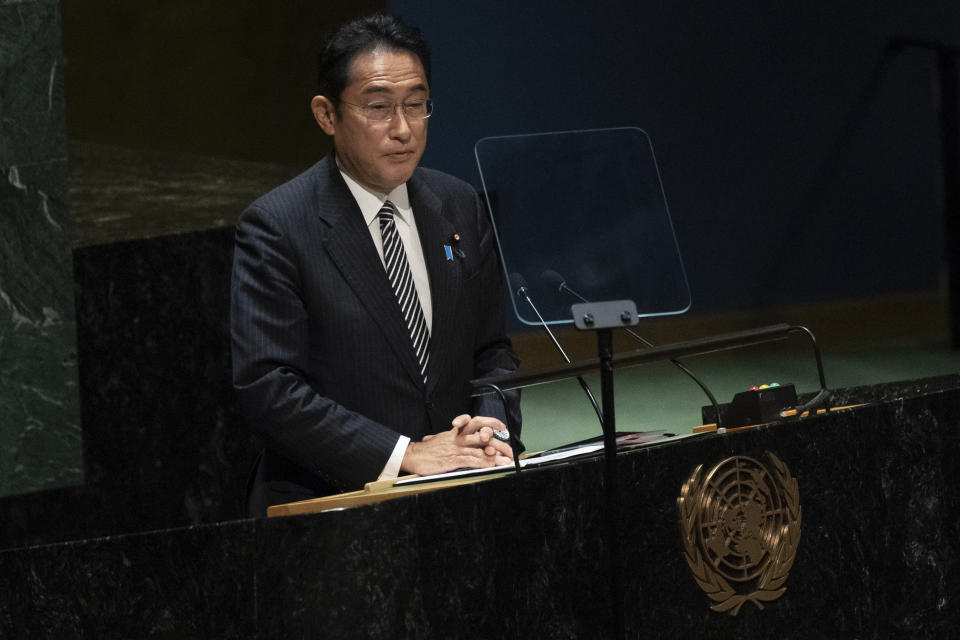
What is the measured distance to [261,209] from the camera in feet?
8.26

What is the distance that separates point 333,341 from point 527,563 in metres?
0.77

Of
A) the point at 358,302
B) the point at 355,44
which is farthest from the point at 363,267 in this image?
the point at 355,44

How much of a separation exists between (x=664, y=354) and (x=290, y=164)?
2431 millimetres

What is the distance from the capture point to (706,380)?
523 centimetres

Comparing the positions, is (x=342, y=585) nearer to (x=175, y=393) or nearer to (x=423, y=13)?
(x=175, y=393)

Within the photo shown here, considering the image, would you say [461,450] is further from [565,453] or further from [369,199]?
[369,199]

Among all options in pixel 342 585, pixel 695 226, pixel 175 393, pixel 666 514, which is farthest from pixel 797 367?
pixel 342 585

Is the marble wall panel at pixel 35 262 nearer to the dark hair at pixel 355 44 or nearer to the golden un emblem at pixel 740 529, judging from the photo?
the dark hair at pixel 355 44

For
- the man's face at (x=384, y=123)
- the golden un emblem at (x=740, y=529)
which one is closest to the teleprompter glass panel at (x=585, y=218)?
the man's face at (x=384, y=123)

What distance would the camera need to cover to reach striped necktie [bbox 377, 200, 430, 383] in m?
2.56

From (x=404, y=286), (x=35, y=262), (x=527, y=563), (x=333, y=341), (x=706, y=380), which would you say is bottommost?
(x=527, y=563)

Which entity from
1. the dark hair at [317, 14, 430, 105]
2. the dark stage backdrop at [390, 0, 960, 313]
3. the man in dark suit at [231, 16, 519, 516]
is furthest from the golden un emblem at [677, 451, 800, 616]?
the dark stage backdrop at [390, 0, 960, 313]

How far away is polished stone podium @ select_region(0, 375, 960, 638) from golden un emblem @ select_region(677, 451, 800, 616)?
0.02 m

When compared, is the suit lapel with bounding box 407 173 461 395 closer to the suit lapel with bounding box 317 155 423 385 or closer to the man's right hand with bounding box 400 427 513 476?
the suit lapel with bounding box 317 155 423 385
